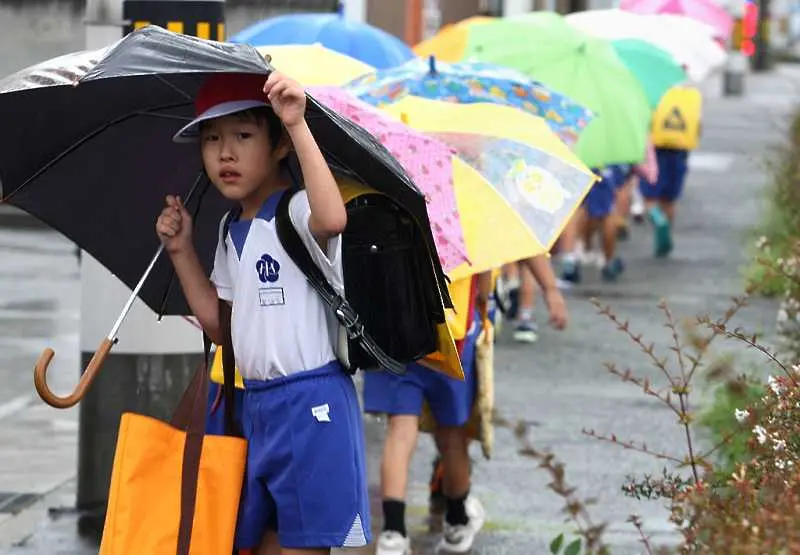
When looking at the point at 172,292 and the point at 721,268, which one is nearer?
the point at 172,292

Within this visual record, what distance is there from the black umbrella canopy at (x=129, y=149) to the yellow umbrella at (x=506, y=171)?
1274 mm

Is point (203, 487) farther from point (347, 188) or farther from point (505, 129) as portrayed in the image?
point (505, 129)

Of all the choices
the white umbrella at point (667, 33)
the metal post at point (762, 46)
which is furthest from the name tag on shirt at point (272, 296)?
the metal post at point (762, 46)

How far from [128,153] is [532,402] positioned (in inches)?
223

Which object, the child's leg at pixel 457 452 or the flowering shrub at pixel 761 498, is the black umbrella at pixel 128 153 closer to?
the flowering shrub at pixel 761 498

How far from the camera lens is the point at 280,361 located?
187 inches

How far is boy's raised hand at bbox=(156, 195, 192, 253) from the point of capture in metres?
4.91

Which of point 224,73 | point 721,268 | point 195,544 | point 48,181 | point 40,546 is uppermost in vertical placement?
point 224,73

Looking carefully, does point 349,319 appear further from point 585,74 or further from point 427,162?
point 585,74

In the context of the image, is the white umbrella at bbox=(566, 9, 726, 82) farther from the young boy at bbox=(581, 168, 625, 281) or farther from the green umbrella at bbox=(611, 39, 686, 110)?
the young boy at bbox=(581, 168, 625, 281)

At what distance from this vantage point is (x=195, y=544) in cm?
468

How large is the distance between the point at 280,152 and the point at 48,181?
676mm

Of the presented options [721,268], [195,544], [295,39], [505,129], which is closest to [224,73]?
[195,544]

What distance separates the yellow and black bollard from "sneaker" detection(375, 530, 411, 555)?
1802 mm
